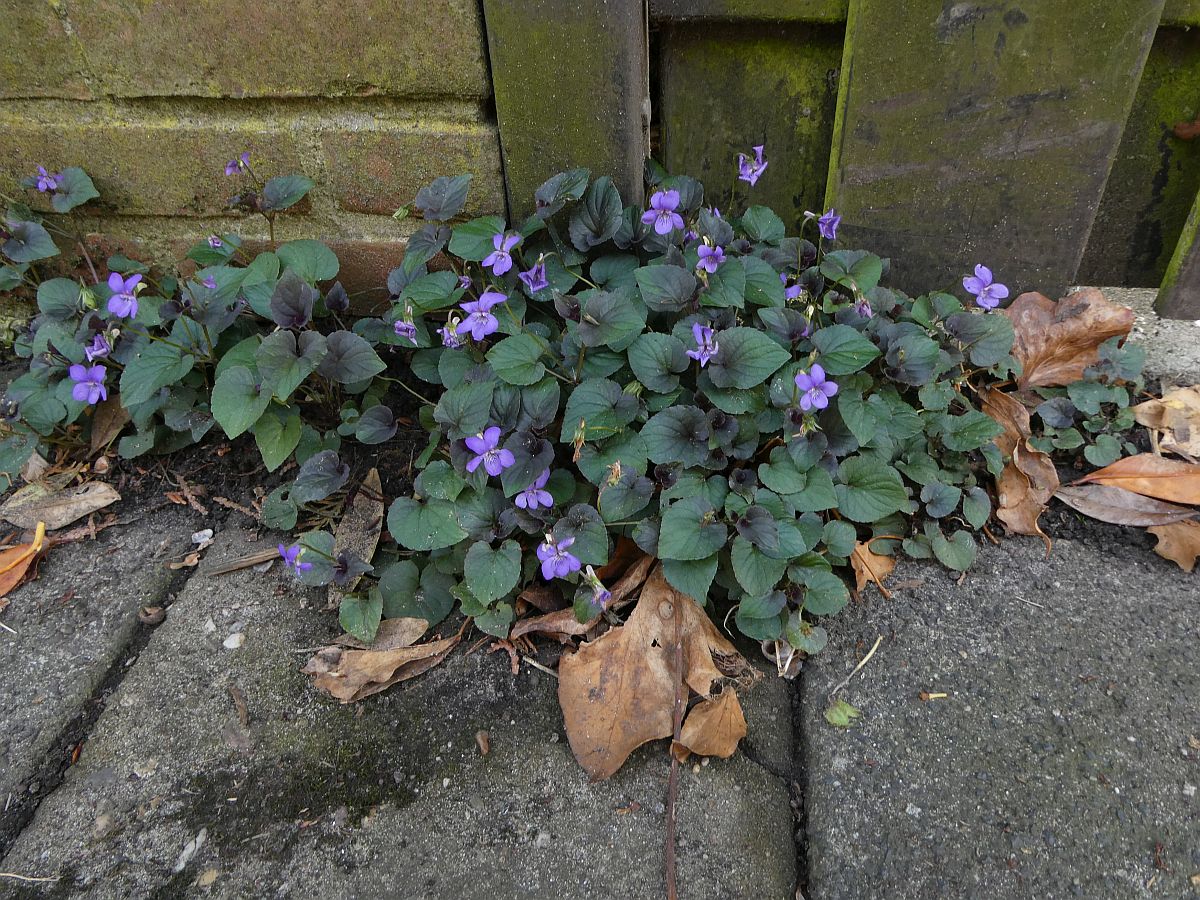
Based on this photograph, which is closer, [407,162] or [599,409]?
[599,409]

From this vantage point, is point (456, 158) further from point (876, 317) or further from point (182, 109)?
point (876, 317)

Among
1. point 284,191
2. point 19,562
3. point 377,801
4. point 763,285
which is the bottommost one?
point 377,801

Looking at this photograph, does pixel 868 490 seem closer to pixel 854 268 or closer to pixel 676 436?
pixel 676 436

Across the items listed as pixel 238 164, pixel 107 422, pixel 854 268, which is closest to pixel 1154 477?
pixel 854 268

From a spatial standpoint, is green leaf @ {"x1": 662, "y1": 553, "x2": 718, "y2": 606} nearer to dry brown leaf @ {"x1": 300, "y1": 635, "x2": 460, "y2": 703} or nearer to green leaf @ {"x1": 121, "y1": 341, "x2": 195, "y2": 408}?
dry brown leaf @ {"x1": 300, "y1": 635, "x2": 460, "y2": 703}

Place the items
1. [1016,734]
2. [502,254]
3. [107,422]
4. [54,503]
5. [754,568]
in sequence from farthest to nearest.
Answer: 1. [107,422]
2. [54,503]
3. [502,254]
4. [754,568]
5. [1016,734]

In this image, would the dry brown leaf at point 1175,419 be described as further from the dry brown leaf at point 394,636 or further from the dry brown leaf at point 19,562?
the dry brown leaf at point 19,562

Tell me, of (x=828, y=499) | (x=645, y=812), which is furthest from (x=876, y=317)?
(x=645, y=812)
